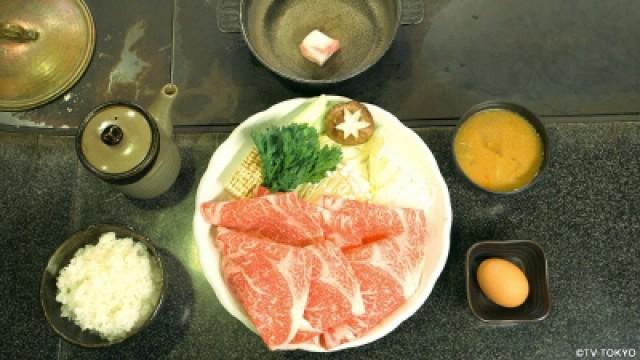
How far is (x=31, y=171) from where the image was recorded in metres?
1.67

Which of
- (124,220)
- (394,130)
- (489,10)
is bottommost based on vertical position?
(124,220)

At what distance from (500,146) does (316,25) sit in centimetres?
64

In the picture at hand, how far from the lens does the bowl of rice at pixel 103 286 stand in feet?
4.58

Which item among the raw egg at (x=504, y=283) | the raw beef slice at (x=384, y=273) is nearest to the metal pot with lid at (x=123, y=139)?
the raw beef slice at (x=384, y=273)

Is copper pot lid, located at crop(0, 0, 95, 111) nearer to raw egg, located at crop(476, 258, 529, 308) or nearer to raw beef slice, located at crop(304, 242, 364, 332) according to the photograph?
raw beef slice, located at crop(304, 242, 364, 332)

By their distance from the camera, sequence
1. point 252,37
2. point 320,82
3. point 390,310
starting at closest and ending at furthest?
point 390,310
point 320,82
point 252,37

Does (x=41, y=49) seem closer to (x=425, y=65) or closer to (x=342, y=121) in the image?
(x=342, y=121)

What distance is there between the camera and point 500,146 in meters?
1.55

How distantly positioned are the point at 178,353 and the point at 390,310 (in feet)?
1.90

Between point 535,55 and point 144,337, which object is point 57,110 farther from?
point 535,55

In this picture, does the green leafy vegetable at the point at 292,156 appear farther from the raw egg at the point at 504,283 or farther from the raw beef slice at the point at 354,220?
the raw egg at the point at 504,283

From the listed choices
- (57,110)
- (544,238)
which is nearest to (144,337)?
(57,110)

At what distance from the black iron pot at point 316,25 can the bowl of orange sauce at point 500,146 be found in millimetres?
347

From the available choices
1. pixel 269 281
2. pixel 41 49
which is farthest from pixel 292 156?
pixel 41 49
